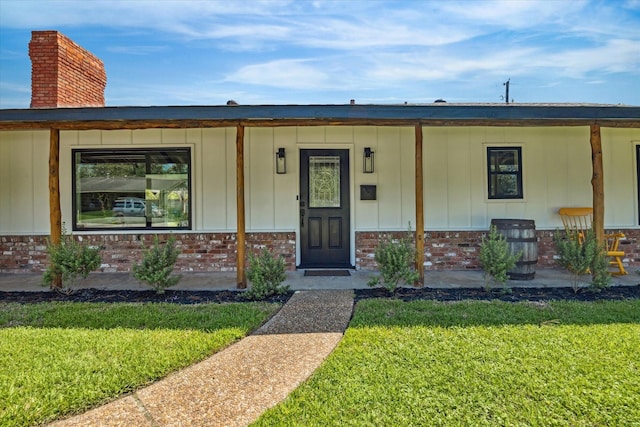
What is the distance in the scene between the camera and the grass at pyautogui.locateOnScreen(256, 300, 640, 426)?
2.19 m

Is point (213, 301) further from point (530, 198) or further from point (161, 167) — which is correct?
point (530, 198)

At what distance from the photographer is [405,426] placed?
6.83 ft

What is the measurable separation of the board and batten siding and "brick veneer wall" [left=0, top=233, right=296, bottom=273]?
7.3 inches

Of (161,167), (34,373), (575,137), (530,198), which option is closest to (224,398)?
(34,373)

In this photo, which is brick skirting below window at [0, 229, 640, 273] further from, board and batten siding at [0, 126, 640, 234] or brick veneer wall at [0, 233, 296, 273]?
board and batten siding at [0, 126, 640, 234]

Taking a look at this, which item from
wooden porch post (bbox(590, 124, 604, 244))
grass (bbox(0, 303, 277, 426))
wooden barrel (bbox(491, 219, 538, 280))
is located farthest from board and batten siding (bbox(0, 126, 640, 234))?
grass (bbox(0, 303, 277, 426))

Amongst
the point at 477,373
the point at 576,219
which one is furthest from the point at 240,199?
the point at 576,219

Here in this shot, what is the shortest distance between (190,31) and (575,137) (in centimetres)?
1033

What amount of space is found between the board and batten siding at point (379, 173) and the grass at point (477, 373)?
2.87 metres

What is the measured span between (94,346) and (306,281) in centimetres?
306

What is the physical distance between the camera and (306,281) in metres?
5.66

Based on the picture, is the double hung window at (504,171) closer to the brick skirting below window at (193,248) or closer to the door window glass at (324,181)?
the brick skirting below window at (193,248)

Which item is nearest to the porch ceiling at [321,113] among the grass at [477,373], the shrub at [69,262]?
the shrub at [69,262]

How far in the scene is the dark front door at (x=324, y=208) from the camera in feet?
21.6
